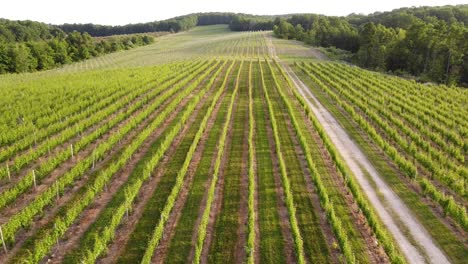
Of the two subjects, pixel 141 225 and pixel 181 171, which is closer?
pixel 141 225

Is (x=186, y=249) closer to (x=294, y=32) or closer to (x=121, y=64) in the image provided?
(x=121, y=64)

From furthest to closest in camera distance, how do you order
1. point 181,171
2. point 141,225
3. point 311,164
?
point 311,164 < point 181,171 < point 141,225

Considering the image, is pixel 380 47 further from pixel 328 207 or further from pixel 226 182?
pixel 328 207

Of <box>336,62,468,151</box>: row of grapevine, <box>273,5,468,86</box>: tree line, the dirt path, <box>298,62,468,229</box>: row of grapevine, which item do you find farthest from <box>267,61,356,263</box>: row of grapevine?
<box>273,5,468,86</box>: tree line

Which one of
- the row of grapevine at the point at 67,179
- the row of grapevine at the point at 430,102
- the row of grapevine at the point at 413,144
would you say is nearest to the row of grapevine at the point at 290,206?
the row of grapevine at the point at 413,144

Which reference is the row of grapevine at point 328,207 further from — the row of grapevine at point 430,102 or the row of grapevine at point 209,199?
the row of grapevine at point 430,102

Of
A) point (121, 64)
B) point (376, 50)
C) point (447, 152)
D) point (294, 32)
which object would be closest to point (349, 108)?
point (447, 152)

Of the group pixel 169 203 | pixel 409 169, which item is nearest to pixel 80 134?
pixel 169 203
